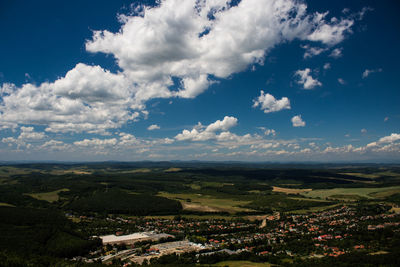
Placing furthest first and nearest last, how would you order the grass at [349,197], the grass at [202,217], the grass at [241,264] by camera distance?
the grass at [349,197] → the grass at [202,217] → the grass at [241,264]

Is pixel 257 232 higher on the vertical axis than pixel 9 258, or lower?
lower

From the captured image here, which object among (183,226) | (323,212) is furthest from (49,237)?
(323,212)

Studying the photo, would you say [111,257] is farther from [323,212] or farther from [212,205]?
[323,212]

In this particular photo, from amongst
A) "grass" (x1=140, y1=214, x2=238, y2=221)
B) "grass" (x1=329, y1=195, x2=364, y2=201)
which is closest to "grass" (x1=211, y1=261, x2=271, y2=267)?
"grass" (x1=140, y1=214, x2=238, y2=221)

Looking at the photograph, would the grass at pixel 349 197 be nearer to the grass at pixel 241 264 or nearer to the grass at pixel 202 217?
the grass at pixel 202 217

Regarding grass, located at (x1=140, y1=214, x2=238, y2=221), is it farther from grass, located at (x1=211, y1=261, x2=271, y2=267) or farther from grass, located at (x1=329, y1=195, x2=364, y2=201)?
grass, located at (x1=329, y1=195, x2=364, y2=201)

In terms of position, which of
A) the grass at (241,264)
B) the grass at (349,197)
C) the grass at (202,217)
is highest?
the grass at (241,264)

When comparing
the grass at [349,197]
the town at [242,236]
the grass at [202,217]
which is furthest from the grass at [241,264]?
the grass at [349,197]

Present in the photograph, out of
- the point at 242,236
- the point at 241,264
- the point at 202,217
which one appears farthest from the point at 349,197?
the point at 241,264

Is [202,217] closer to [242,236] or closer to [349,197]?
[242,236]

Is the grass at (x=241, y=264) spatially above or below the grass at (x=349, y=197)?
above

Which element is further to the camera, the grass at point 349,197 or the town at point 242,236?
the grass at point 349,197
